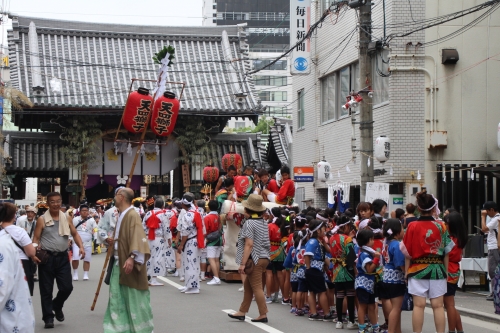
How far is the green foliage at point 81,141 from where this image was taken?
29.0m

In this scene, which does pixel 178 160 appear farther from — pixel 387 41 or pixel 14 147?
pixel 387 41

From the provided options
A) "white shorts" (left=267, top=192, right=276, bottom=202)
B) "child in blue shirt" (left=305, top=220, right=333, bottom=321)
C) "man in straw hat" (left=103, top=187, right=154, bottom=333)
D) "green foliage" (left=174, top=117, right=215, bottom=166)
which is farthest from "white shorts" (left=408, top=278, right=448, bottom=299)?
"green foliage" (left=174, top=117, right=215, bottom=166)

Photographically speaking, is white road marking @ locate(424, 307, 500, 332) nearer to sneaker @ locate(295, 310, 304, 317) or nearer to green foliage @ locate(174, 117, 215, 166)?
sneaker @ locate(295, 310, 304, 317)

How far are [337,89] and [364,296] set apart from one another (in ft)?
48.9

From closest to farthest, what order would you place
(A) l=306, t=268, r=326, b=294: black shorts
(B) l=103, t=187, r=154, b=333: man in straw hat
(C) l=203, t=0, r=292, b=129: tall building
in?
(B) l=103, t=187, r=154, b=333: man in straw hat → (A) l=306, t=268, r=326, b=294: black shorts → (C) l=203, t=0, r=292, b=129: tall building

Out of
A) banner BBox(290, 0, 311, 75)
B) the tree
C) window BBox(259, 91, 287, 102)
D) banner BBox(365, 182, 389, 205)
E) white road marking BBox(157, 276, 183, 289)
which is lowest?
white road marking BBox(157, 276, 183, 289)

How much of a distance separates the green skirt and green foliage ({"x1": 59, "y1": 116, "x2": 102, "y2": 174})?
20.2 metres

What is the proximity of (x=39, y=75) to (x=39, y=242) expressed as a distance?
20.3 m

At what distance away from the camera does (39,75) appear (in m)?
30.0

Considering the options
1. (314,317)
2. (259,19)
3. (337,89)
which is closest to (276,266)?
(314,317)

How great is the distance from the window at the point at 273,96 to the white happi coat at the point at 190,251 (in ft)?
195

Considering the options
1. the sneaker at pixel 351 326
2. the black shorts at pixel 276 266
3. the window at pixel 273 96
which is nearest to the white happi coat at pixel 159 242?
the black shorts at pixel 276 266

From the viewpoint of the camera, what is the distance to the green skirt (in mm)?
9430

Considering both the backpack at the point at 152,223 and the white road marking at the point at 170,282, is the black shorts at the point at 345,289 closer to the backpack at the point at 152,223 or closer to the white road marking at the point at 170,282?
the white road marking at the point at 170,282
